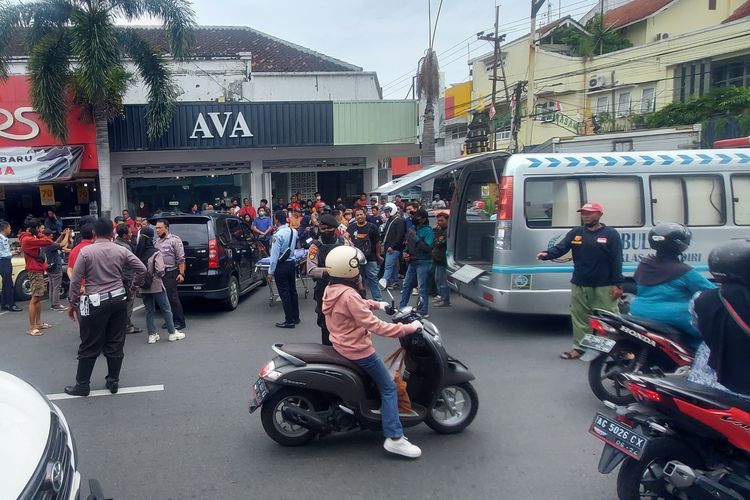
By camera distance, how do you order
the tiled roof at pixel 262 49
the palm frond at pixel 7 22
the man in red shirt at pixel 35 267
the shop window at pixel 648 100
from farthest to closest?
the tiled roof at pixel 262 49, the shop window at pixel 648 100, the palm frond at pixel 7 22, the man in red shirt at pixel 35 267

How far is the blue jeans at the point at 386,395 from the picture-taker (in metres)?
4.22

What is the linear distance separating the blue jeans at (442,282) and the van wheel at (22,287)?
7.80 m

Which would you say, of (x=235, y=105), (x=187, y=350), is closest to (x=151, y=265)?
(x=187, y=350)

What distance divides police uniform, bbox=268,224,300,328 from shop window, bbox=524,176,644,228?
3355mm

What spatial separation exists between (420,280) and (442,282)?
99 cm

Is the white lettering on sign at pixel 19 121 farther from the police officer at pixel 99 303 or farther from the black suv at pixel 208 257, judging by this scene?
the police officer at pixel 99 303

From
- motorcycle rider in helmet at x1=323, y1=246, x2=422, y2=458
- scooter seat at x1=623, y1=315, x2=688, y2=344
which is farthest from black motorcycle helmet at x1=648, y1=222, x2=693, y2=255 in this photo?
motorcycle rider in helmet at x1=323, y1=246, x2=422, y2=458

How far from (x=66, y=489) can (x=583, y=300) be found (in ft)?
17.6

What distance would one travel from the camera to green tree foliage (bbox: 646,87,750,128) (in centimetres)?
2025

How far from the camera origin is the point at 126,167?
1883 cm

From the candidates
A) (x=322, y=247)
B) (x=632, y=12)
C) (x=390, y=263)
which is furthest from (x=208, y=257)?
(x=632, y=12)

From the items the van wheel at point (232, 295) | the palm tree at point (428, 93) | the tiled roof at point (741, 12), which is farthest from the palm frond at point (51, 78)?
the tiled roof at point (741, 12)

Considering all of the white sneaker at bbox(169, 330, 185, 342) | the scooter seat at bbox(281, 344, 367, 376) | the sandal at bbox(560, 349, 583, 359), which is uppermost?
the scooter seat at bbox(281, 344, 367, 376)

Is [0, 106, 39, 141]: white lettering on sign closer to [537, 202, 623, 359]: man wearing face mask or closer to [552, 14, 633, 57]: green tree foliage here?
[537, 202, 623, 359]: man wearing face mask
